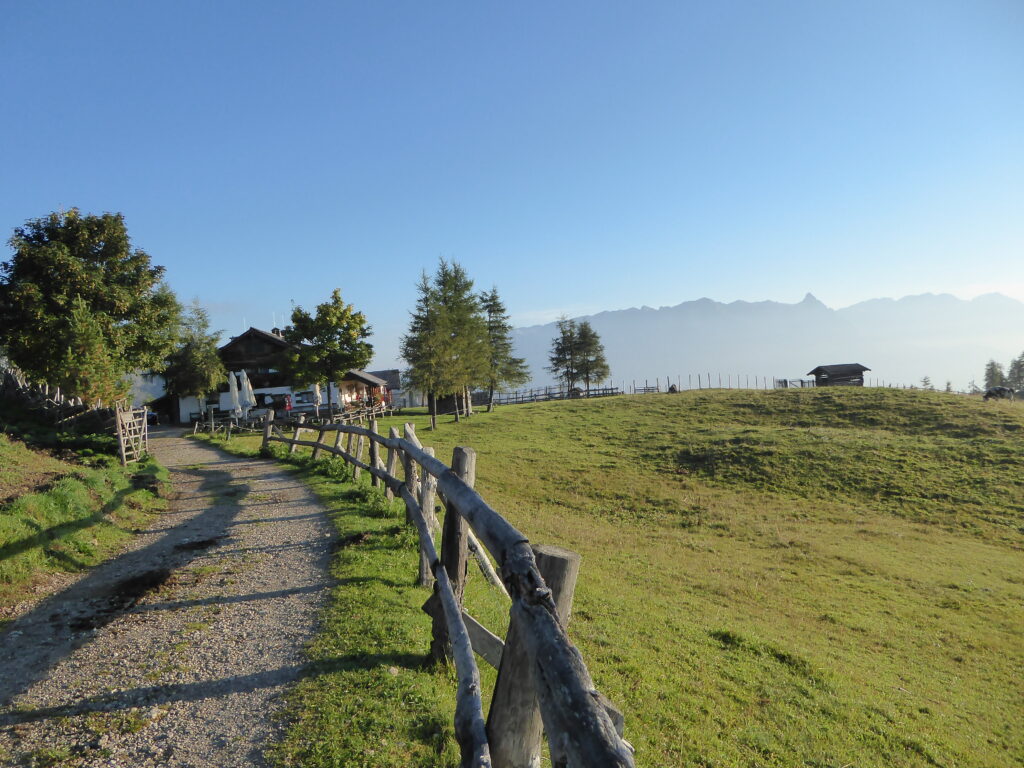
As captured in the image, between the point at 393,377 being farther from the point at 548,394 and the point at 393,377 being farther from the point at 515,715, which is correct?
the point at 515,715

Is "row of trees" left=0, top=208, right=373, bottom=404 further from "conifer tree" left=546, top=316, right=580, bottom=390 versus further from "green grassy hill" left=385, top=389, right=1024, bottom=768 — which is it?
"conifer tree" left=546, top=316, right=580, bottom=390

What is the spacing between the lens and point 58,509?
28.1 ft

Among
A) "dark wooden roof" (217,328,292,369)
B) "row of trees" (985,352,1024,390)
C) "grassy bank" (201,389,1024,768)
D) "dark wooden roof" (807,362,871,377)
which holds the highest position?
"dark wooden roof" (217,328,292,369)

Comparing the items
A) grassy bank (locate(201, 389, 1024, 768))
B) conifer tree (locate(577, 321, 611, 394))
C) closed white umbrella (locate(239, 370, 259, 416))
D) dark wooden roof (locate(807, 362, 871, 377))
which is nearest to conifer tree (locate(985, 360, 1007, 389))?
dark wooden roof (locate(807, 362, 871, 377))

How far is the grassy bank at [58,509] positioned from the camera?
22.6 feet

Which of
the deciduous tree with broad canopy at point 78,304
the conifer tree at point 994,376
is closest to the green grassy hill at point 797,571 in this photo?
the deciduous tree with broad canopy at point 78,304

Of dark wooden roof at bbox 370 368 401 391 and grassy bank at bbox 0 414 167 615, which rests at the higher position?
dark wooden roof at bbox 370 368 401 391

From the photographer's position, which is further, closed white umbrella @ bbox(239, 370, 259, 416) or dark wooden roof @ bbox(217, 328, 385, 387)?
dark wooden roof @ bbox(217, 328, 385, 387)

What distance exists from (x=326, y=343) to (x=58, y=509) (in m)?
31.6

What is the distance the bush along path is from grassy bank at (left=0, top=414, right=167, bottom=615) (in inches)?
17.5

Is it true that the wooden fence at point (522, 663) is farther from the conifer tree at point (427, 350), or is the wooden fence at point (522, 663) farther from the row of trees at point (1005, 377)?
the row of trees at point (1005, 377)

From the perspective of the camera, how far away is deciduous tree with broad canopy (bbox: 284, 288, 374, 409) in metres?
38.8

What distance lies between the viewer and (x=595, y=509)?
1953 centimetres

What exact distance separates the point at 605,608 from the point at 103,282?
988 inches
